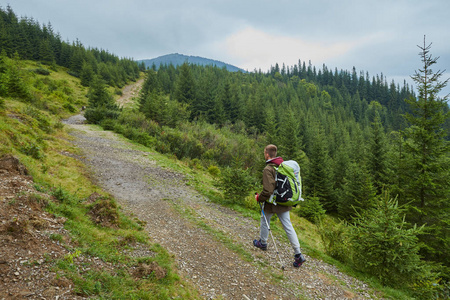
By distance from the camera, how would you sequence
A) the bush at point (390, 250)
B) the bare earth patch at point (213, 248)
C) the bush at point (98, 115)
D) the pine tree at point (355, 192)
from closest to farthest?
the bare earth patch at point (213, 248)
the bush at point (390, 250)
the pine tree at point (355, 192)
the bush at point (98, 115)

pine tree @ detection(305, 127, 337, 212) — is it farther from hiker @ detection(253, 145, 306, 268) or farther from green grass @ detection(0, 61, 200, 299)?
green grass @ detection(0, 61, 200, 299)

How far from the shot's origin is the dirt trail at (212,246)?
4969 millimetres

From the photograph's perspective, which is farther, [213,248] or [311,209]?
[311,209]

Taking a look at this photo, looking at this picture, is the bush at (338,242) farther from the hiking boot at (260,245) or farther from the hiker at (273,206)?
the hiking boot at (260,245)

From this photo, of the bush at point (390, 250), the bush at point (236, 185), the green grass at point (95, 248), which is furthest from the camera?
the bush at point (236, 185)

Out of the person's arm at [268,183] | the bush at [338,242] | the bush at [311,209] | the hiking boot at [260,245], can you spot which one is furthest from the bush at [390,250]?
the bush at [311,209]

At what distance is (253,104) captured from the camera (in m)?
52.4

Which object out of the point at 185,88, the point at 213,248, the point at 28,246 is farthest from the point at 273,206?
the point at 185,88

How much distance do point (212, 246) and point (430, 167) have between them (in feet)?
37.3

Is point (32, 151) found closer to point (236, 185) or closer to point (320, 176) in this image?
point (236, 185)

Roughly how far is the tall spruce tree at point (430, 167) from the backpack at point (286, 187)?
8.33 metres

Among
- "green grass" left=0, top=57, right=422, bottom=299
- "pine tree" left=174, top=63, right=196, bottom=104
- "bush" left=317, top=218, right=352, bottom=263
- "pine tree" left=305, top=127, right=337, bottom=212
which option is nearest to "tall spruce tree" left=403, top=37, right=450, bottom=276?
"bush" left=317, top=218, right=352, bottom=263

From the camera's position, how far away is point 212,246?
6359 mm

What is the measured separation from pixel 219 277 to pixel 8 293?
3633 millimetres
